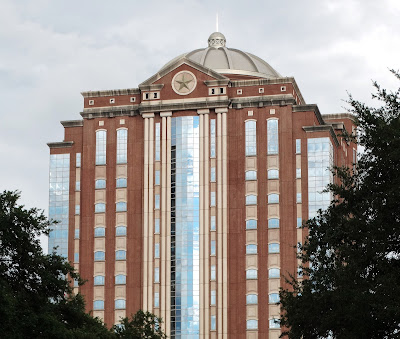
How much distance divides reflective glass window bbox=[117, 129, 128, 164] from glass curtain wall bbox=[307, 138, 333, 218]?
24.1 metres

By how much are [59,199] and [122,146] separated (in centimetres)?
1117

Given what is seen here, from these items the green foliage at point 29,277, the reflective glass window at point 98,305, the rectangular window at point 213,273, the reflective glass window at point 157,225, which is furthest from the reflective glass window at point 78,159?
the green foliage at point 29,277

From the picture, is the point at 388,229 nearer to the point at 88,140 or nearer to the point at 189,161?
the point at 189,161

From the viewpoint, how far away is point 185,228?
12812 cm

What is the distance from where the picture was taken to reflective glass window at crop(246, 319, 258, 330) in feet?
403

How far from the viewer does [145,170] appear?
132 metres

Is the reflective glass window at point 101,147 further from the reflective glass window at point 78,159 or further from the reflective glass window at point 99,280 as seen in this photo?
the reflective glass window at point 99,280

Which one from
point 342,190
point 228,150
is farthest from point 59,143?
point 342,190

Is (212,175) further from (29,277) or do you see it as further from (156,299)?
(29,277)

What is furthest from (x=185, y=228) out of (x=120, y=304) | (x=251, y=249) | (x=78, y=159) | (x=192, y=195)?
Result: (x=78, y=159)

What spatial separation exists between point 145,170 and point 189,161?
19.8 feet

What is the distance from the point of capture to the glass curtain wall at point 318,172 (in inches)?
4978

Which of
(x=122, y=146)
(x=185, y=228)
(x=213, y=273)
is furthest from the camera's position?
(x=122, y=146)

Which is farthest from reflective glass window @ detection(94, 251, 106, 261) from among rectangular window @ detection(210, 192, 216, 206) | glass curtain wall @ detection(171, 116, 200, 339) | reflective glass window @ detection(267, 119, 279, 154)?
reflective glass window @ detection(267, 119, 279, 154)
